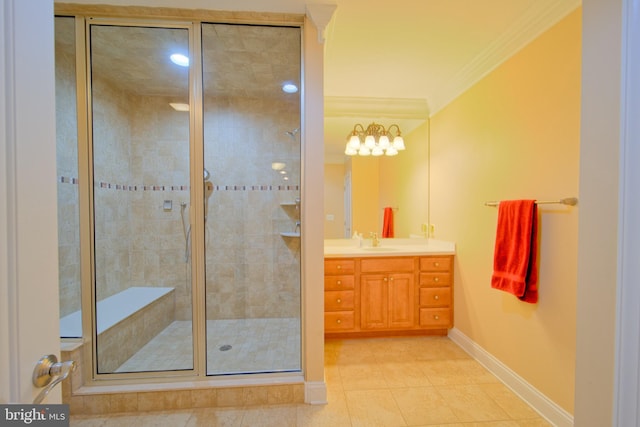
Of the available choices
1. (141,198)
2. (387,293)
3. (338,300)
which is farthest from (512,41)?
(141,198)

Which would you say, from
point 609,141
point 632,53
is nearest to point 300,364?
point 609,141

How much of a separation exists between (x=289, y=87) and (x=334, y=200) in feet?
3.93

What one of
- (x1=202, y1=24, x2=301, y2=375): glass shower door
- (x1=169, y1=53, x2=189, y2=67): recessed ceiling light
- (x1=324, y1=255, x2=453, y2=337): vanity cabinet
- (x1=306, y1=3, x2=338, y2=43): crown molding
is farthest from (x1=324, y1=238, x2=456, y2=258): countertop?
(x1=169, y1=53, x2=189, y2=67): recessed ceiling light

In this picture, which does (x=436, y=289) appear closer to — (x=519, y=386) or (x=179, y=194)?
(x=519, y=386)

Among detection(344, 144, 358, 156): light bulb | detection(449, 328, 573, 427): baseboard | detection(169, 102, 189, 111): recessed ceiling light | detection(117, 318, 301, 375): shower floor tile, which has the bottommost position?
detection(449, 328, 573, 427): baseboard

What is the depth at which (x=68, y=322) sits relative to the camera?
70.6 inches

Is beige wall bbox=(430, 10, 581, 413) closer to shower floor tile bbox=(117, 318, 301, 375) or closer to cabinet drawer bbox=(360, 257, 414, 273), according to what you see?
cabinet drawer bbox=(360, 257, 414, 273)

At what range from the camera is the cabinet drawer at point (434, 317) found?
2.60 m

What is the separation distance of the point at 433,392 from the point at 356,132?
2434mm

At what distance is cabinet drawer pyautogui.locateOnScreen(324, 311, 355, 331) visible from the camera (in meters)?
2.51

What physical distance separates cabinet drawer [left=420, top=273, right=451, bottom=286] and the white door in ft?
8.57

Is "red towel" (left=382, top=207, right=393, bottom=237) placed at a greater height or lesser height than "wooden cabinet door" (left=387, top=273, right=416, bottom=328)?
greater

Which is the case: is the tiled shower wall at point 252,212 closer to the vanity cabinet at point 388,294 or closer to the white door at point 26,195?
the vanity cabinet at point 388,294

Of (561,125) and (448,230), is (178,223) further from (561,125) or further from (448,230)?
(561,125)
